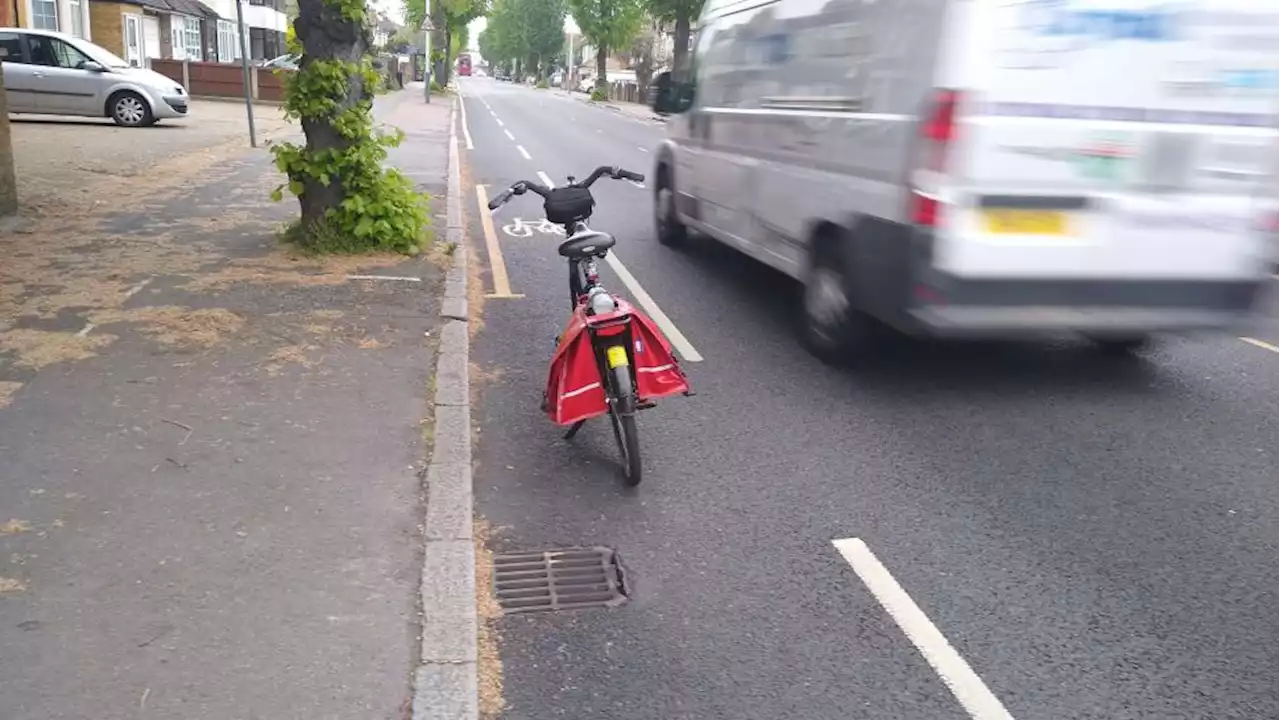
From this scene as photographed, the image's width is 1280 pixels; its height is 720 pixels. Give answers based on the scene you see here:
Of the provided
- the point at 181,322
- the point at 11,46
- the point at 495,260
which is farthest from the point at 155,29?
the point at 181,322

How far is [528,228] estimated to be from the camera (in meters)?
12.8

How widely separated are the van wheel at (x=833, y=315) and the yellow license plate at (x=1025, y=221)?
1.10m

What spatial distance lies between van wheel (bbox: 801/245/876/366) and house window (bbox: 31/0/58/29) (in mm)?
32600

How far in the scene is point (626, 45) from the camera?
74688 mm

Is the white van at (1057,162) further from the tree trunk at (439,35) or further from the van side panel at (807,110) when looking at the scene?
the tree trunk at (439,35)

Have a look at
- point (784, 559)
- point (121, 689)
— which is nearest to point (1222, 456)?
point (784, 559)

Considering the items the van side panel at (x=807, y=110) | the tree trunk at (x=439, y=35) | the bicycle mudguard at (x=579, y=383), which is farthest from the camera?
the tree trunk at (x=439, y=35)

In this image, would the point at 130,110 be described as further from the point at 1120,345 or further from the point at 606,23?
the point at 606,23

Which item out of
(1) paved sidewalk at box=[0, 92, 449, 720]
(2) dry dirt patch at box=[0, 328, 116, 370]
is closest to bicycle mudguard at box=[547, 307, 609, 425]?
(1) paved sidewalk at box=[0, 92, 449, 720]

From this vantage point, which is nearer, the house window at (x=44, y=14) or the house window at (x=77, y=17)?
the house window at (x=44, y=14)

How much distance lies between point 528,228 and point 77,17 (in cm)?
2971

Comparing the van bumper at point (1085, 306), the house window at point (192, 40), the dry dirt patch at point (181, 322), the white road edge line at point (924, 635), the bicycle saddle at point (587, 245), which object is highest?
the house window at point (192, 40)

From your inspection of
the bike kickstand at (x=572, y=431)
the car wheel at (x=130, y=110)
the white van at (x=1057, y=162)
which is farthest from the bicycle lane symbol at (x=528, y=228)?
the car wheel at (x=130, y=110)

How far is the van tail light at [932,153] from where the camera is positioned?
5582 millimetres
